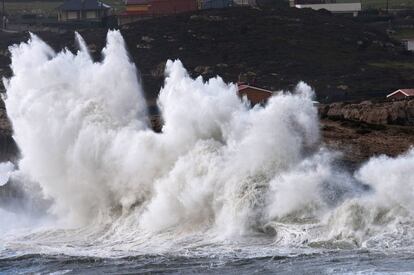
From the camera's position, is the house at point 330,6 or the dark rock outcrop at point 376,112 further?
the house at point 330,6

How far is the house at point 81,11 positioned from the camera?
4176 inches

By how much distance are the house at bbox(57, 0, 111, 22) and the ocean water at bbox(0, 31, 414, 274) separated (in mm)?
65481

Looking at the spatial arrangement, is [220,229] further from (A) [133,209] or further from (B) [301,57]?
(B) [301,57]

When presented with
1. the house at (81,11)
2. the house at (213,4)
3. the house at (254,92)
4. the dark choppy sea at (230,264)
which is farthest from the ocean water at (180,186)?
the house at (213,4)

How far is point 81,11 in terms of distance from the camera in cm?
10631

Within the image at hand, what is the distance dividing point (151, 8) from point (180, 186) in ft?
226

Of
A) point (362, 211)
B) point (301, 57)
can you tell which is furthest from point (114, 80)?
point (301, 57)

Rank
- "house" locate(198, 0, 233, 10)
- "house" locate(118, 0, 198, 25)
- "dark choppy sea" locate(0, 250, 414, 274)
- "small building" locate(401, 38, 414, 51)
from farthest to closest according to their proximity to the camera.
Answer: "house" locate(198, 0, 233, 10)
"house" locate(118, 0, 198, 25)
"small building" locate(401, 38, 414, 51)
"dark choppy sea" locate(0, 250, 414, 274)

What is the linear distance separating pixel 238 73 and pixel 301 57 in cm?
740

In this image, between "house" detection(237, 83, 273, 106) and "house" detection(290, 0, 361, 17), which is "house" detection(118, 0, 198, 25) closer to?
"house" detection(290, 0, 361, 17)

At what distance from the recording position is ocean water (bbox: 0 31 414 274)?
29828 mm

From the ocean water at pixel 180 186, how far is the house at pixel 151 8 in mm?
58902

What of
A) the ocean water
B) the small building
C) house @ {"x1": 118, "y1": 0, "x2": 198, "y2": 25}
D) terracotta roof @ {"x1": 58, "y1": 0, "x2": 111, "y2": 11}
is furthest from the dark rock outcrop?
terracotta roof @ {"x1": 58, "y1": 0, "x2": 111, "y2": 11}

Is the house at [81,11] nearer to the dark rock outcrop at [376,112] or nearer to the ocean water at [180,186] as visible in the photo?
the dark rock outcrop at [376,112]
